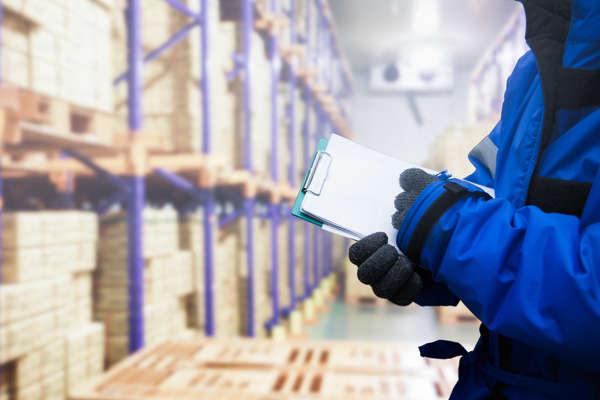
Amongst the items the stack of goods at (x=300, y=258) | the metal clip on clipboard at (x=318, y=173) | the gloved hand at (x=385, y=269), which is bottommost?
the stack of goods at (x=300, y=258)

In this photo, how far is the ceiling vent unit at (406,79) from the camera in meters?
7.68

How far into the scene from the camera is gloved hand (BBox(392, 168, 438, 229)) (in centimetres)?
85

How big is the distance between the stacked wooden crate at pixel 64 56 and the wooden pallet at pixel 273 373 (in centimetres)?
130

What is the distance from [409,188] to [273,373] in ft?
6.55

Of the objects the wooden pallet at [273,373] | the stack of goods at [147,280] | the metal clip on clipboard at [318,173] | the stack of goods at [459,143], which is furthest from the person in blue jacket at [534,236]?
the stack of goods at [459,143]

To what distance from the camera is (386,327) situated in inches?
234

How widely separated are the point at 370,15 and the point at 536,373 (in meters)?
8.00

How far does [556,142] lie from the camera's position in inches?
30.2

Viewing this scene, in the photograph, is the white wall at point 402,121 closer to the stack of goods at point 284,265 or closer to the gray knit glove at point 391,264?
the stack of goods at point 284,265

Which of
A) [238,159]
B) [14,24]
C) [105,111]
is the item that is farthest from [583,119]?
[238,159]

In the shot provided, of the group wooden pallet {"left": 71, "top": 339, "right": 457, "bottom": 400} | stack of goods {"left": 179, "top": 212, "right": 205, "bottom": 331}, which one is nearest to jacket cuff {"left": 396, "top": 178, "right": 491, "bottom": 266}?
wooden pallet {"left": 71, "top": 339, "right": 457, "bottom": 400}

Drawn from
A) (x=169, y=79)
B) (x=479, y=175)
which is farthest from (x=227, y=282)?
(x=479, y=175)

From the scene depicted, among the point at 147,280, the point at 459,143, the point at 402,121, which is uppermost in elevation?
the point at 402,121

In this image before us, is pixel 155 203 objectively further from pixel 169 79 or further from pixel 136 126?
pixel 136 126
